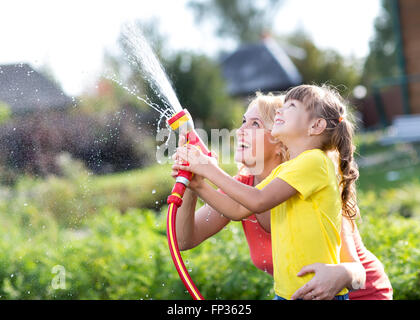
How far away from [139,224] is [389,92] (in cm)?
2422

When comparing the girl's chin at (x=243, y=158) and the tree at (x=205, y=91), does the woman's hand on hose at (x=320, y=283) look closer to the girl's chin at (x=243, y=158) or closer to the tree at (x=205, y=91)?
the girl's chin at (x=243, y=158)

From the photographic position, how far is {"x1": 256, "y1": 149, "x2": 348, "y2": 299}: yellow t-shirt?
196 cm

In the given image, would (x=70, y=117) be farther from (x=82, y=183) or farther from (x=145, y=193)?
(x=145, y=193)

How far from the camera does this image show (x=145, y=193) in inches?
293

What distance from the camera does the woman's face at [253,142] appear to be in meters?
2.38

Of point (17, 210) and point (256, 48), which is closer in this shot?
point (17, 210)

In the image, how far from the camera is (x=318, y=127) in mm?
2111

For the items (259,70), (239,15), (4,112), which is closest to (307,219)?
(4,112)

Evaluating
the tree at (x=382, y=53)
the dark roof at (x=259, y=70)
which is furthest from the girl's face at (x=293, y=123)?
the tree at (x=382, y=53)

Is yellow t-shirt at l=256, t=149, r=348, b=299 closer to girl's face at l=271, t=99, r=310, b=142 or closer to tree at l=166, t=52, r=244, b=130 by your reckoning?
girl's face at l=271, t=99, r=310, b=142

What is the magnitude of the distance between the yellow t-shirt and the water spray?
12.5 inches

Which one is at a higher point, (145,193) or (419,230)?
(145,193)
